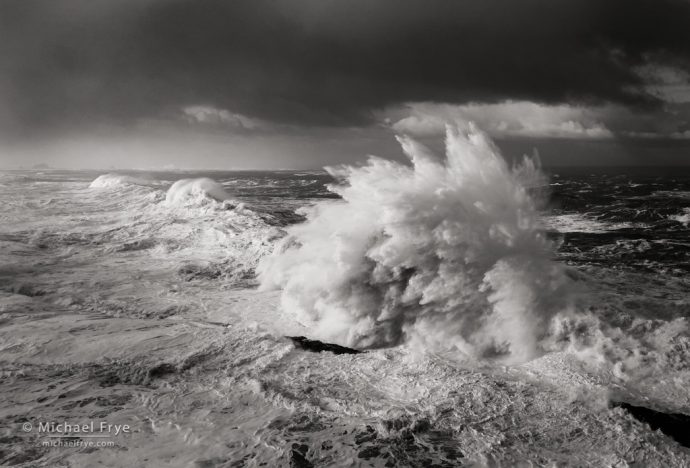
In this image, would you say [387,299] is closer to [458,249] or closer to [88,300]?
[458,249]

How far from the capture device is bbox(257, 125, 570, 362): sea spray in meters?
7.00

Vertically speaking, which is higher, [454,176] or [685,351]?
[454,176]

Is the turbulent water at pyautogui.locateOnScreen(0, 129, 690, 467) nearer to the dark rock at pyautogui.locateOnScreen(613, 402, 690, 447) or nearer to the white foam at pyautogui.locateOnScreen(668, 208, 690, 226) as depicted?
the dark rock at pyautogui.locateOnScreen(613, 402, 690, 447)

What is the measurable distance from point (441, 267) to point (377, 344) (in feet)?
5.65

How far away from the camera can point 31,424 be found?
4734mm

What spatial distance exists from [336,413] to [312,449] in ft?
2.15

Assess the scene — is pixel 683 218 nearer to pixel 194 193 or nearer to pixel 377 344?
pixel 377 344

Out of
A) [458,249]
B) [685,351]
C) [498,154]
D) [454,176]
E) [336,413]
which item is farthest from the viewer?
[498,154]

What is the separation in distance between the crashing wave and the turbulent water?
10665 millimetres

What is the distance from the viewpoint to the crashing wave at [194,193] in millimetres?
22781

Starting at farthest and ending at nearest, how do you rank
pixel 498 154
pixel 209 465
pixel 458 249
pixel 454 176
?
1. pixel 498 154
2. pixel 454 176
3. pixel 458 249
4. pixel 209 465

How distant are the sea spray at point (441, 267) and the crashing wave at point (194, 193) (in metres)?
15.7

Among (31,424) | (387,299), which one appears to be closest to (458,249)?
(387,299)

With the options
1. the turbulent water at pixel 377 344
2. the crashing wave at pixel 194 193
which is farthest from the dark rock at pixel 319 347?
the crashing wave at pixel 194 193
